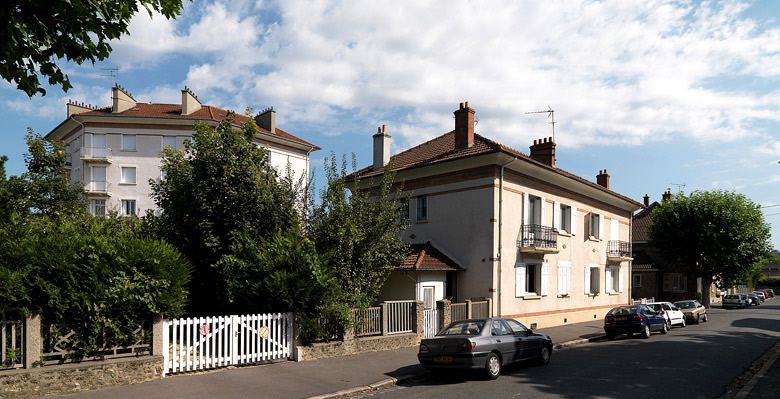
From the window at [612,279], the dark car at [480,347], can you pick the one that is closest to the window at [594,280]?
the window at [612,279]

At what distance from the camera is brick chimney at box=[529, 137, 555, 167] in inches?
1054

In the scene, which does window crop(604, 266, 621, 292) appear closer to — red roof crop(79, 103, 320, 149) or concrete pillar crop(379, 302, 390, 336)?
concrete pillar crop(379, 302, 390, 336)

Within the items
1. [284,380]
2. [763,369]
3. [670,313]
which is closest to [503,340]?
[284,380]

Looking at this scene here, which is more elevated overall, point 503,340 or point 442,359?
point 503,340

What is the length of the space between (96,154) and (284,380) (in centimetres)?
4020

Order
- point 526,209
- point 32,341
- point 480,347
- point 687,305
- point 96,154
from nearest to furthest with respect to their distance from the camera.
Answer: point 32,341, point 480,347, point 526,209, point 687,305, point 96,154

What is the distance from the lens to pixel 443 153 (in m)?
23.8

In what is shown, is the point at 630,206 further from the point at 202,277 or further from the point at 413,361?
the point at 202,277

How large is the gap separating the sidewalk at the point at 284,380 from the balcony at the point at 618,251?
A: 19.5m

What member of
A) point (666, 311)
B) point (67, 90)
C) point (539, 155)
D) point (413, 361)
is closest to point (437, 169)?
point (539, 155)

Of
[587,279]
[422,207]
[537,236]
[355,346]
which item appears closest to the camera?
[355,346]

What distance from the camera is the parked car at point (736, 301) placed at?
4788cm

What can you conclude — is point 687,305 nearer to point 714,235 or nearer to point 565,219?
point 565,219

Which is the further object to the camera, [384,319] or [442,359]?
[384,319]
